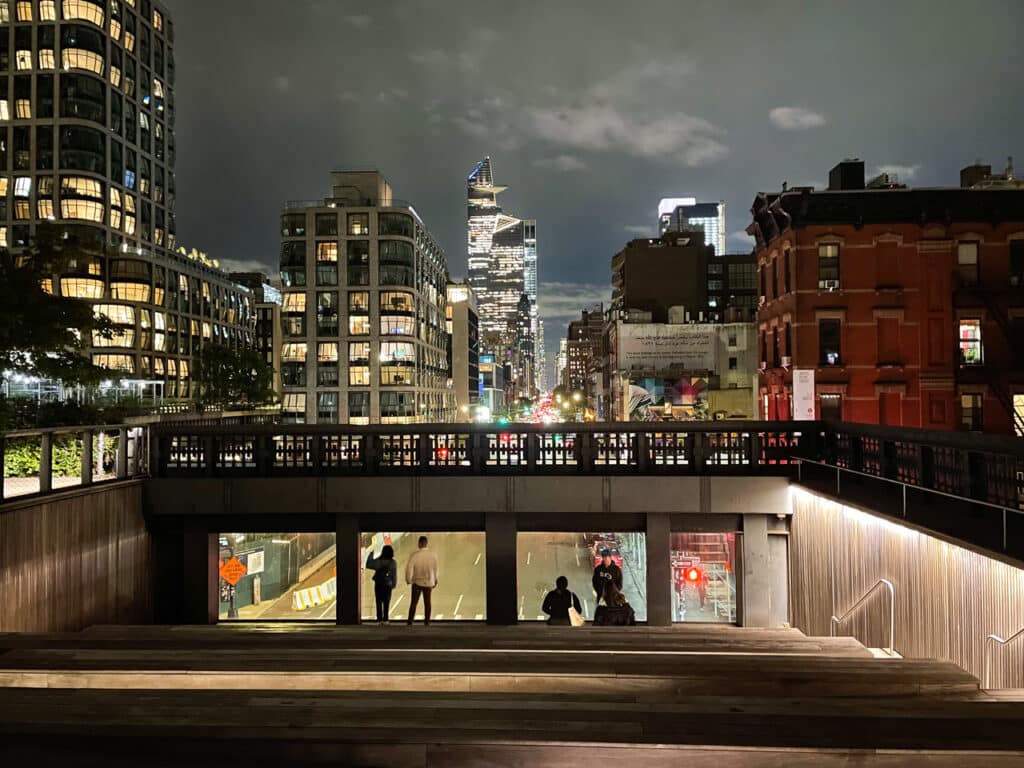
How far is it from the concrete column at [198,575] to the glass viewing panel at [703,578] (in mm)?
9898

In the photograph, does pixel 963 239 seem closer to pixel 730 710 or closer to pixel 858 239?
pixel 858 239

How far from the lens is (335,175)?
86.4 meters

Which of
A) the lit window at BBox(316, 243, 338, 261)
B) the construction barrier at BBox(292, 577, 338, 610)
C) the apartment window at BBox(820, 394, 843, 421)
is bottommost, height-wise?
the construction barrier at BBox(292, 577, 338, 610)

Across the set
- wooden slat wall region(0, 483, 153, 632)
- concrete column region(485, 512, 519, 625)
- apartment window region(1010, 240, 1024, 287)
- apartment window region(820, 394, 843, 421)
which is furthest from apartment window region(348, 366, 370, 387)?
concrete column region(485, 512, 519, 625)

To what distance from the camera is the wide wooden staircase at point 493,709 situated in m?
4.45

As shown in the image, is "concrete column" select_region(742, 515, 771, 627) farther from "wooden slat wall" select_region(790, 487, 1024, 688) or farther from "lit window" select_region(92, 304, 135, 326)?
"lit window" select_region(92, 304, 135, 326)

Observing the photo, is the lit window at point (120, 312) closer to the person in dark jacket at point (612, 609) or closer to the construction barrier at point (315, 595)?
the construction barrier at point (315, 595)

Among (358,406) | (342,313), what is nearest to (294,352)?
(342,313)

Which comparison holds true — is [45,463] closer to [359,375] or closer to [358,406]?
[358,406]

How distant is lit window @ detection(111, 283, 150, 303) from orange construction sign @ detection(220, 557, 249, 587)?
7964cm

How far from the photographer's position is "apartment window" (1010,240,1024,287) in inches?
1155

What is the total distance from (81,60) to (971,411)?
10151cm

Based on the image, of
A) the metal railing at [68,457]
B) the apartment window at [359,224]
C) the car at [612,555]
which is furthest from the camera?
the apartment window at [359,224]

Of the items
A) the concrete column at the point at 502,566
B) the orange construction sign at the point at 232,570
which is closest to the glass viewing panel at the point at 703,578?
the concrete column at the point at 502,566
